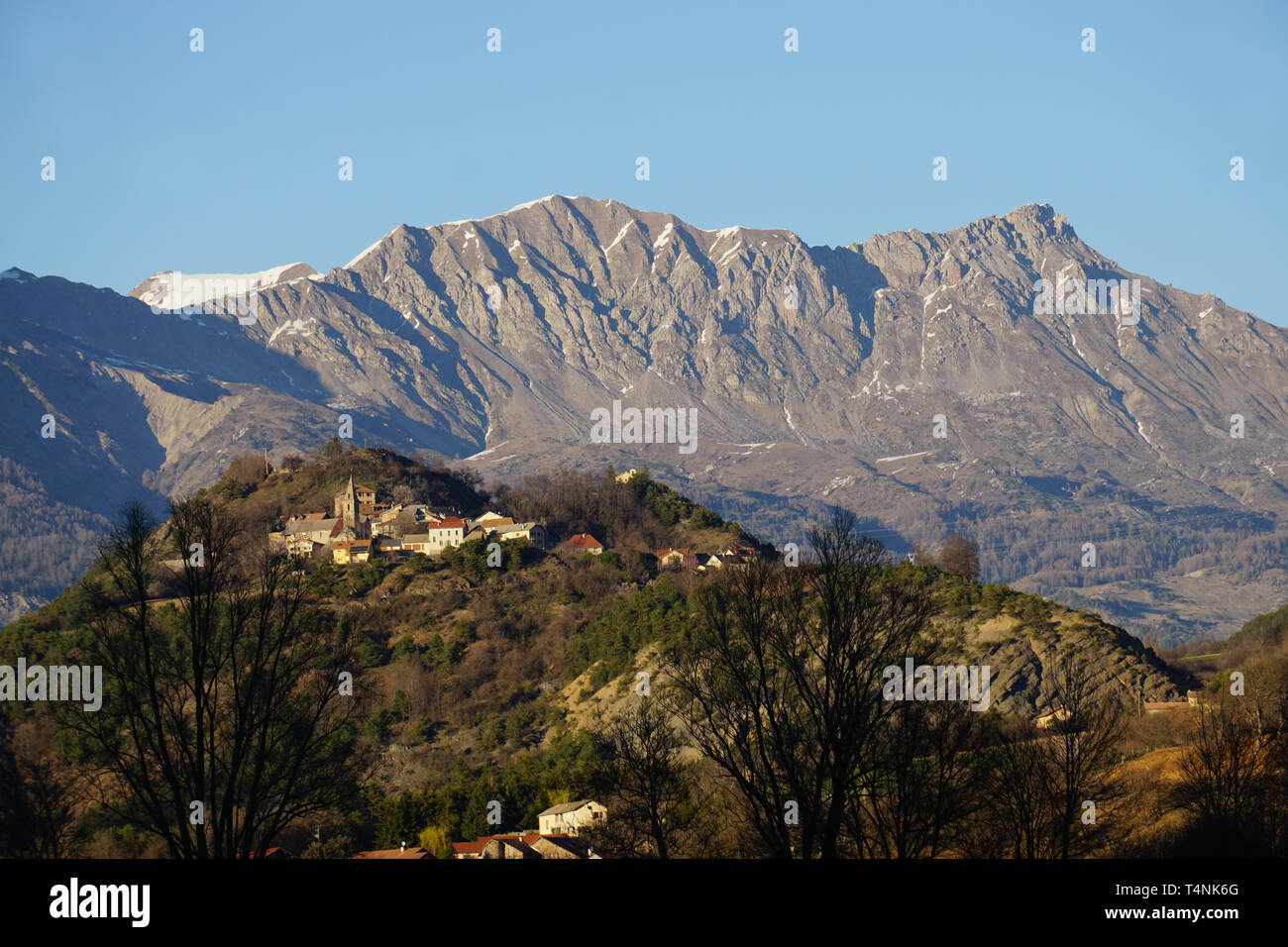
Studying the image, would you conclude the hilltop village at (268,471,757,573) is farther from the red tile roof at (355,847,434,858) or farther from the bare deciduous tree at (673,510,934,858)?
the bare deciduous tree at (673,510,934,858)

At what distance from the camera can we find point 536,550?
430 feet

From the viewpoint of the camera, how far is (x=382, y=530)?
454 feet

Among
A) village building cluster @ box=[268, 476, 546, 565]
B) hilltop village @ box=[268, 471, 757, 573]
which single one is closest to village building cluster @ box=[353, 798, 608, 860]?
hilltop village @ box=[268, 471, 757, 573]

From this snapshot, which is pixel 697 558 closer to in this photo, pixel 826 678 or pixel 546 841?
pixel 546 841

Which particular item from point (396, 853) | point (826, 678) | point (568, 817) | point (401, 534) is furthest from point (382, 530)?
point (826, 678)

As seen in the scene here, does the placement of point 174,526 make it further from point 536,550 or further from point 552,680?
point 536,550

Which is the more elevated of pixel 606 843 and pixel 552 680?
pixel 552 680

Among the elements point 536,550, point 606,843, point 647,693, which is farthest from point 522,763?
point 536,550

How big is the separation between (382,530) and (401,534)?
3096 millimetres

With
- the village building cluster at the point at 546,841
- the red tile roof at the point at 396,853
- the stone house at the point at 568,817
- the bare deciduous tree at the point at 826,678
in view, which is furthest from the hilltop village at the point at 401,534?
the bare deciduous tree at the point at 826,678

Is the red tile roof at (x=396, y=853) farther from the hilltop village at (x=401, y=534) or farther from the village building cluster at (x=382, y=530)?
the village building cluster at (x=382, y=530)

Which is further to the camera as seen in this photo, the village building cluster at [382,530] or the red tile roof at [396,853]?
the village building cluster at [382,530]

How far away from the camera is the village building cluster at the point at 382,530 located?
131 m
